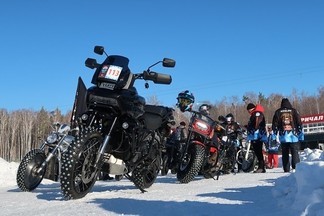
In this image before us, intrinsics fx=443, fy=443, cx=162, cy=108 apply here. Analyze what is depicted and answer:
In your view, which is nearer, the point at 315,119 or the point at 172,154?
the point at 172,154

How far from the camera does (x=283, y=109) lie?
10.8 metres

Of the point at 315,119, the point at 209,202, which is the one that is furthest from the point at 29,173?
the point at 315,119

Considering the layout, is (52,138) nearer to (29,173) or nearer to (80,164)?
(29,173)

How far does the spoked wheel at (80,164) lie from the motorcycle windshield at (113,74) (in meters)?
0.70

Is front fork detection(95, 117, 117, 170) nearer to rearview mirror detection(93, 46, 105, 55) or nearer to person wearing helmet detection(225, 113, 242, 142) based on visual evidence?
rearview mirror detection(93, 46, 105, 55)

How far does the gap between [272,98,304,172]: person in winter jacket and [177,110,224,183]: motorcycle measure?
2199mm

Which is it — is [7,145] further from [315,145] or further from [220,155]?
[220,155]

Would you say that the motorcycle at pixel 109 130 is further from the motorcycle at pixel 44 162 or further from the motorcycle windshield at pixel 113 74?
the motorcycle at pixel 44 162

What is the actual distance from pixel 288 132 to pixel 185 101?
3015 mm

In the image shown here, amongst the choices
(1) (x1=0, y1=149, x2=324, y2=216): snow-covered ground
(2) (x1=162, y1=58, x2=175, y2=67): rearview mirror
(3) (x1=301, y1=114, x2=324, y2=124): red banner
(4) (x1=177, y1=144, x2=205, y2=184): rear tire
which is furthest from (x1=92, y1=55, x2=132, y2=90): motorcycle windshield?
(3) (x1=301, y1=114, x2=324, y2=124): red banner

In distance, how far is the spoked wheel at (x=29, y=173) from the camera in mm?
6973

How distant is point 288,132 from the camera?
1048cm

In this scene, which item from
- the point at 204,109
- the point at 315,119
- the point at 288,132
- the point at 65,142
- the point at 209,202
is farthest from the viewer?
the point at 315,119

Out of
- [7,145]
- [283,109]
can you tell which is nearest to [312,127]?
[283,109]
